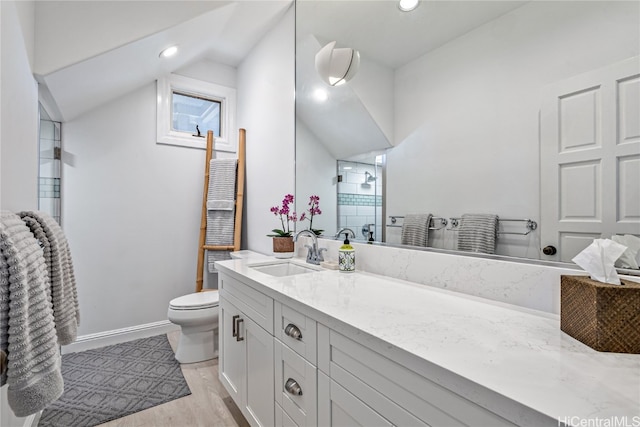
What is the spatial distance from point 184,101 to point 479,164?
112 inches

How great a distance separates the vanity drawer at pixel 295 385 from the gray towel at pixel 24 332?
0.67 m

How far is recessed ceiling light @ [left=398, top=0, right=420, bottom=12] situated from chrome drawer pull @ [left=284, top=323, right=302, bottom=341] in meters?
1.53

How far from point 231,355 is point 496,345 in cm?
144

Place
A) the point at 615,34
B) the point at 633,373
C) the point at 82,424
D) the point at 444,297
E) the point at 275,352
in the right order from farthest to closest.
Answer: the point at 82,424, the point at 275,352, the point at 444,297, the point at 615,34, the point at 633,373

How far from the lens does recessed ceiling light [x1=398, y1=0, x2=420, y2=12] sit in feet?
4.61

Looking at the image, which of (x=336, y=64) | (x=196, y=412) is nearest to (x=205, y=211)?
(x=196, y=412)

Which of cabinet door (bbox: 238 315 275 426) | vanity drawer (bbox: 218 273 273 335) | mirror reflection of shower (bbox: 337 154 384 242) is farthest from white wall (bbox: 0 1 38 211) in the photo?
mirror reflection of shower (bbox: 337 154 384 242)

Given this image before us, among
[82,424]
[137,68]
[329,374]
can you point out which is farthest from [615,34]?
[82,424]

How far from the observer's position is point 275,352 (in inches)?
47.4

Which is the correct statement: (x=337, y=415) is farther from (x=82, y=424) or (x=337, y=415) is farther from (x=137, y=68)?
(x=137, y=68)

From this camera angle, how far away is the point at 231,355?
5.50 feet

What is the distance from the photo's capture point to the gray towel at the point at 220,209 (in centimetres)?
284

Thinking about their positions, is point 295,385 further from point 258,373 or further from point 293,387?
point 258,373

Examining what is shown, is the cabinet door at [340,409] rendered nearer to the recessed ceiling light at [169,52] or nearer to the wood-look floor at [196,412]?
the wood-look floor at [196,412]
